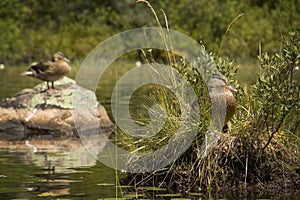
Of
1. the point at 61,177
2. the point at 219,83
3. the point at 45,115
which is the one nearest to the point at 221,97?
the point at 219,83

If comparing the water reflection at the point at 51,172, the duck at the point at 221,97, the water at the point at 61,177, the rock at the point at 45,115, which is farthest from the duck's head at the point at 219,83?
the rock at the point at 45,115

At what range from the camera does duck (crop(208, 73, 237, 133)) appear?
8.29 m

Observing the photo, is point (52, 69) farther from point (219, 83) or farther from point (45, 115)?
point (219, 83)

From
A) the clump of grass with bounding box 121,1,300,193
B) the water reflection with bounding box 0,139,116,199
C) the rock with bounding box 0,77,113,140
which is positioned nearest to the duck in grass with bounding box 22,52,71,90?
the rock with bounding box 0,77,113,140

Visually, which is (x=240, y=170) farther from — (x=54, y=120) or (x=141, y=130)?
(x=54, y=120)

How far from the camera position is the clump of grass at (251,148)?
26.5 ft

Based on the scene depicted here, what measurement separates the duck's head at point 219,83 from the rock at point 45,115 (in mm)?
4914

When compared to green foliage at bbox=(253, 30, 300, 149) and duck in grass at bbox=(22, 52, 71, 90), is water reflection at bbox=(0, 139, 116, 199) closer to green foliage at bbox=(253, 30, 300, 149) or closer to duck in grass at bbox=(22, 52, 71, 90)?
green foliage at bbox=(253, 30, 300, 149)

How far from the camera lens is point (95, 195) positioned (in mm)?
7730

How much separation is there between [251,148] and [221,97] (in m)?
0.59

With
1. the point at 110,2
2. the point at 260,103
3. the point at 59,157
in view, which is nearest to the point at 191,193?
the point at 260,103

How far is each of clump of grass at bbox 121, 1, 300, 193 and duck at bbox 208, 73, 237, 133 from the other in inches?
3.0

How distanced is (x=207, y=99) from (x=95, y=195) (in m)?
1.51

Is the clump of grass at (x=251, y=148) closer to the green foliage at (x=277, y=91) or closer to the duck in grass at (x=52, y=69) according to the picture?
the green foliage at (x=277, y=91)
